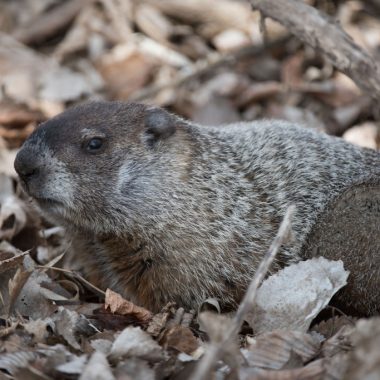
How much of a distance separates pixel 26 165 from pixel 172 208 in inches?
36.7

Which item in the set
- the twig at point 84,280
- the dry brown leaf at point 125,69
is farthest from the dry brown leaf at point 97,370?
the dry brown leaf at point 125,69

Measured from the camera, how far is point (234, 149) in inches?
205

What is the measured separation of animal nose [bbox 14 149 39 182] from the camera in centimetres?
426

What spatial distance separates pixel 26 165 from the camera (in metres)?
4.26

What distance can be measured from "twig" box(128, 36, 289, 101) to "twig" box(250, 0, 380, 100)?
2.13 metres

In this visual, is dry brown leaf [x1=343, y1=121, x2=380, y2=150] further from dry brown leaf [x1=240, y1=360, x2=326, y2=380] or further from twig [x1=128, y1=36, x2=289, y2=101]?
dry brown leaf [x1=240, y1=360, x2=326, y2=380]

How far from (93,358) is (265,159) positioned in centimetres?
229

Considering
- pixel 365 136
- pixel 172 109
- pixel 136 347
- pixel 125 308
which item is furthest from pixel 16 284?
pixel 365 136

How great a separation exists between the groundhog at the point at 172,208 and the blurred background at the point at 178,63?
246 cm

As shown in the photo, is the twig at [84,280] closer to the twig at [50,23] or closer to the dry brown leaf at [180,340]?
the dry brown leaf at [180,340]

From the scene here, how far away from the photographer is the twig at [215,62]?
7.76 metres

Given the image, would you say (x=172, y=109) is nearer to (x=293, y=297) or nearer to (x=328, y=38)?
(x=328, y=38)

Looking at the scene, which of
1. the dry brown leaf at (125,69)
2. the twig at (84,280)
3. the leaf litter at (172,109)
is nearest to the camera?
the leaf litter at (172,109)

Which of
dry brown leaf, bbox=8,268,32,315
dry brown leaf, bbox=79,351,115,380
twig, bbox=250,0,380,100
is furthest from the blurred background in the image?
dry brown leaf, bbox=79,351,115,380
